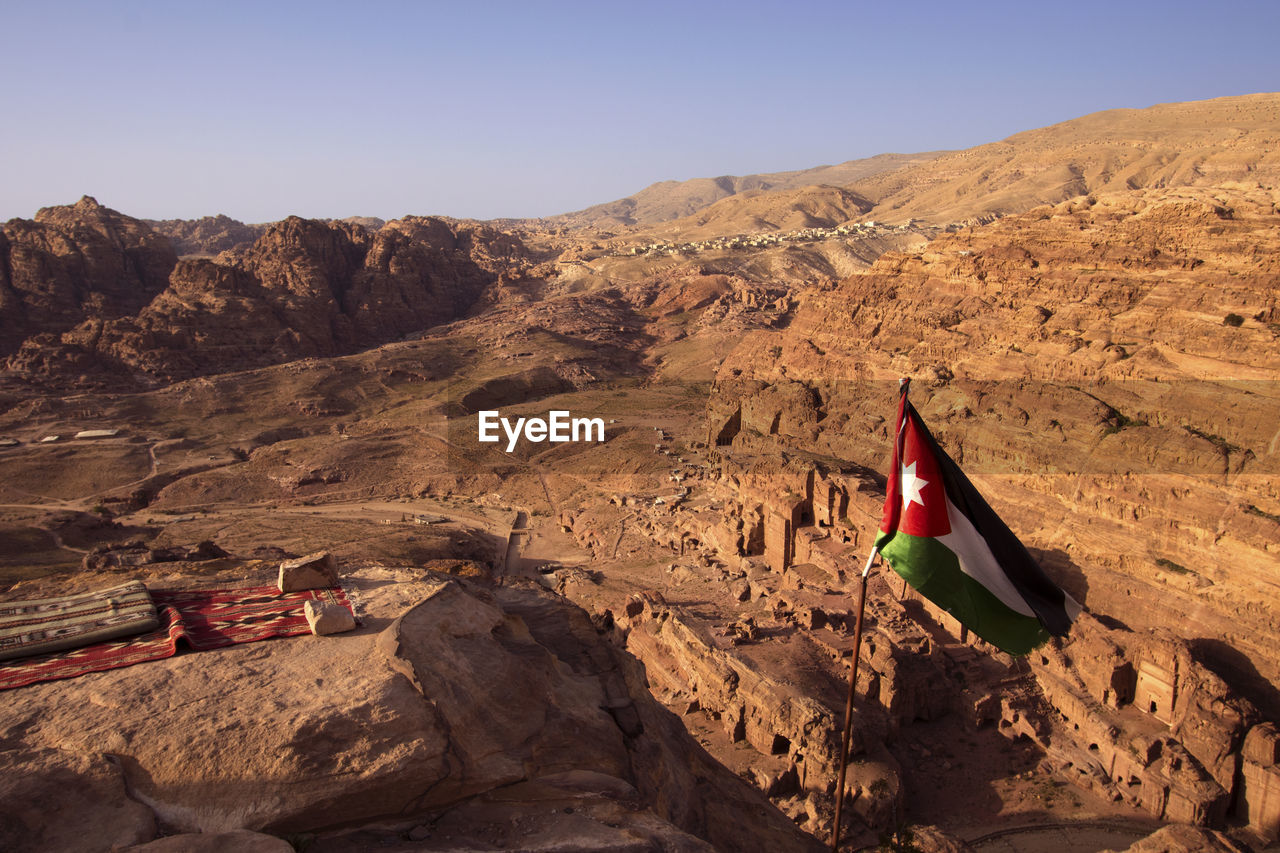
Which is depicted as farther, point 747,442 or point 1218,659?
point 747,442

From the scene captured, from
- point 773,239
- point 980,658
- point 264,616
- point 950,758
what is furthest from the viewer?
point 773,239

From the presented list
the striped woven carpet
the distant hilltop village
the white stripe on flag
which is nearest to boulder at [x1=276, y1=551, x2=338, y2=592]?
the striped woven carpet

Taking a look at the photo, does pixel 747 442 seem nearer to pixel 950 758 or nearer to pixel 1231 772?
pixel 950 758

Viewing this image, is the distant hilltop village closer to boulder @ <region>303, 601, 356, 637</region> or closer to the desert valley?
the desert valley

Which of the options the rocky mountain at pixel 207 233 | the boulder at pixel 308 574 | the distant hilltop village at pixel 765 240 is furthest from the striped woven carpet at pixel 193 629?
the rocky mountain at pixel 207 233

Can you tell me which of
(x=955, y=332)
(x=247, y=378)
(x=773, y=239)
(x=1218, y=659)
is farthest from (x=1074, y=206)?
(x=773, y=239)

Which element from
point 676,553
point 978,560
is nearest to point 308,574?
point 978,560

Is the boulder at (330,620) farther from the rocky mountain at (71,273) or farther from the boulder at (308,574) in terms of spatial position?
the rocky mountain at (71,273)
